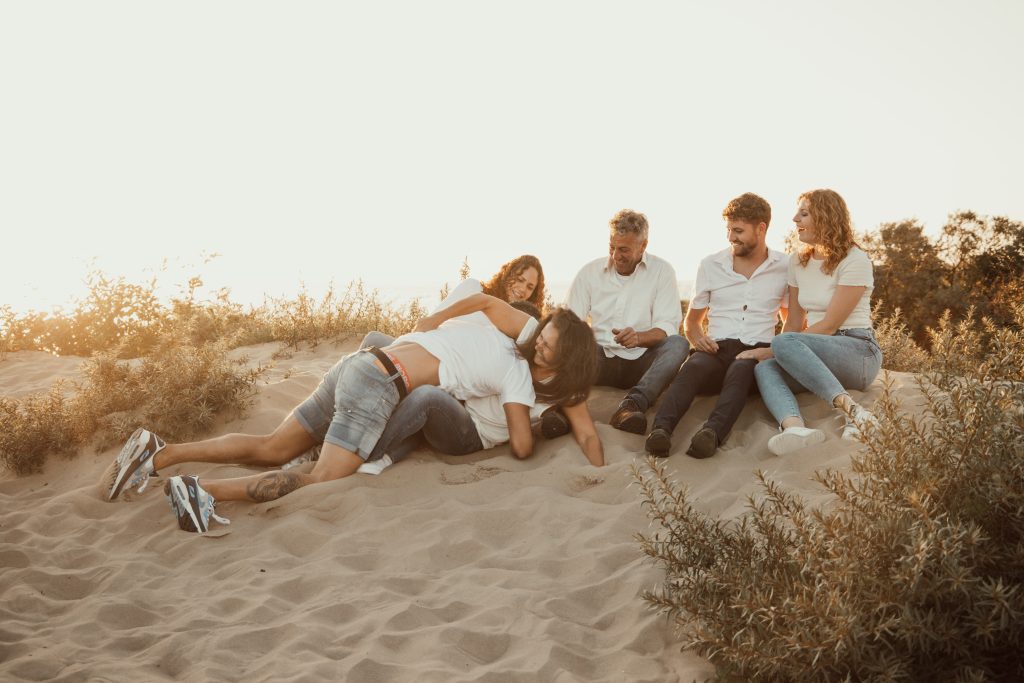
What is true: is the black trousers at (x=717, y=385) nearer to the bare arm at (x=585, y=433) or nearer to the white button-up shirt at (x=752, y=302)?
the white button-up shirt at (x=752, y=302)

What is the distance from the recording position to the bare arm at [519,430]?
471 cm

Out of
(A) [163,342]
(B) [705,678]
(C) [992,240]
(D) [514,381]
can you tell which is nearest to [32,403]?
(A) [163,342]

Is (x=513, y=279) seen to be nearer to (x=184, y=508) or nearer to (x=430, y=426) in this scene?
(x=430, y=426)

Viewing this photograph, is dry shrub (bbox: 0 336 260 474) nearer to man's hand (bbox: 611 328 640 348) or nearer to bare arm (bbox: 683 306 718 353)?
man's hand (bbox: 611 328 640 348)

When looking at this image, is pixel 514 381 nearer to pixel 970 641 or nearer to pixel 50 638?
pixel 50 638

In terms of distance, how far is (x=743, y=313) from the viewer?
5.66 metres

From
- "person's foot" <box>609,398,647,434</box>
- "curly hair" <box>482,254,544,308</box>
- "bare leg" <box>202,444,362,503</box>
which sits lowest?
"person's foot" <box>609,398,647,434</box>

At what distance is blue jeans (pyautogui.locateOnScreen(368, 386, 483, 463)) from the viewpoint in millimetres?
4562

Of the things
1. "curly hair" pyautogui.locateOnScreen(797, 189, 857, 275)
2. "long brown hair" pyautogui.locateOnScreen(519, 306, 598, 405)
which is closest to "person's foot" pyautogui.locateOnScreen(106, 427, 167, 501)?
"long brown hair" pyautogui.locateOnScreen(519, 306, 598, 405)

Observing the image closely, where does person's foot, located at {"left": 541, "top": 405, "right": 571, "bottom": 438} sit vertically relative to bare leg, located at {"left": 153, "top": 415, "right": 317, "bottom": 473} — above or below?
below

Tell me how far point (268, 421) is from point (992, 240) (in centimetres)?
1572

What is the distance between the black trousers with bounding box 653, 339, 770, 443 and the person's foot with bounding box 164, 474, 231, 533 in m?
2.68

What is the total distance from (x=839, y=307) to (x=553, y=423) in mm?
2065

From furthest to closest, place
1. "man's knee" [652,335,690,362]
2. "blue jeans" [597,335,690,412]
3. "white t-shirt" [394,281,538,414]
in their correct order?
"man's knee" [652,335,690,362], "blue jeans" [597,335,690,412], "white t-shirt" [394,281,538,414]
